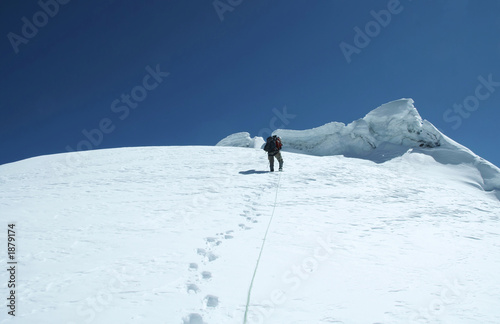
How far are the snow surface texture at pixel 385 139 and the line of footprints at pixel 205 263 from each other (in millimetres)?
12311

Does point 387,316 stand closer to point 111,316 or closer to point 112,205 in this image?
point 111,316

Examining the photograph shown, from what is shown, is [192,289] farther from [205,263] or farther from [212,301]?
[205,263]

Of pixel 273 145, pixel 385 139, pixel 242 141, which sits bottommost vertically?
A: pixel 273 145

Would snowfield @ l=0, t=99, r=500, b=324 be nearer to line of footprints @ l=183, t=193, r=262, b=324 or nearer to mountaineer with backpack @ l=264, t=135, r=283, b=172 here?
line of footprints @ l=183, t=193, r=262, b=324

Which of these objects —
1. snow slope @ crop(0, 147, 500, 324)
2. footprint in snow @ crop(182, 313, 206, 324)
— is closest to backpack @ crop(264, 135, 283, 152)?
snow slope @ crop(0, 147, 500, 324)

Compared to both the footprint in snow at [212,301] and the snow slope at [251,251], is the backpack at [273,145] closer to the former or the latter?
the snow slope at [251,251]

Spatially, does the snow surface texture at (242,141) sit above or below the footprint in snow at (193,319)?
above

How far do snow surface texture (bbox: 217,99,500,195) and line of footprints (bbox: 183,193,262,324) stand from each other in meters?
12.3

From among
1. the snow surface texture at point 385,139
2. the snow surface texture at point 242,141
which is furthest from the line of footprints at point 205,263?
the snow surface texture at point 242,141

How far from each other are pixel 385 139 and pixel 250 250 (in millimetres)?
17125

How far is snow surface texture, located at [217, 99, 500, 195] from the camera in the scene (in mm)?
15066

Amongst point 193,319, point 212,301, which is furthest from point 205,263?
point 193,319

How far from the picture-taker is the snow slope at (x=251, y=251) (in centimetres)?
312

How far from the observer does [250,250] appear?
4570 mm
